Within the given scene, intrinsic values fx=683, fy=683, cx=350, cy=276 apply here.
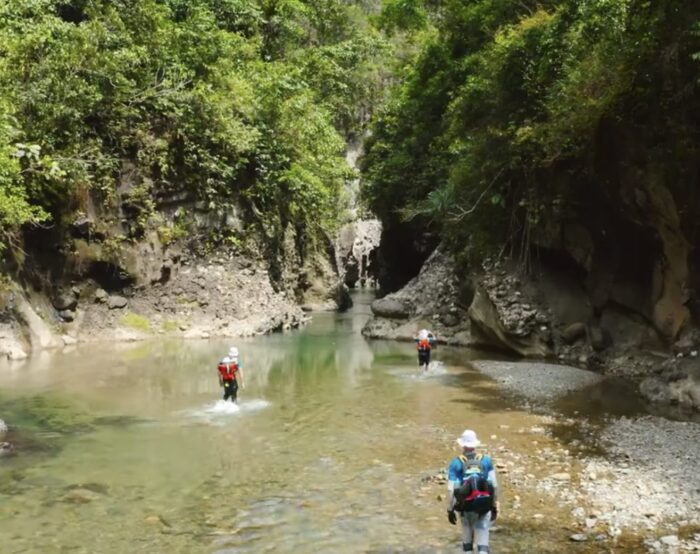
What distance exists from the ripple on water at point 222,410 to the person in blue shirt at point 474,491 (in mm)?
8829

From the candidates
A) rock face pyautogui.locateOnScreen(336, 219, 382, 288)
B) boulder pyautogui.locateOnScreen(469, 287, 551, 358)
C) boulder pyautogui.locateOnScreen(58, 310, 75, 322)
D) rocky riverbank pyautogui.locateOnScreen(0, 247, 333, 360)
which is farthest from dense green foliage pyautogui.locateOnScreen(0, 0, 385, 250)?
rock face pyautogui.locateOnScreen(336, 219, 382, 288)

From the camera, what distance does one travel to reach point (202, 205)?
34438 mm

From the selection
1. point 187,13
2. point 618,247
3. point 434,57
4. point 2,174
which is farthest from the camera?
point 434,57

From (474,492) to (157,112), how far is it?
1152 inches

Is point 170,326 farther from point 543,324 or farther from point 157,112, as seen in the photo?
point 543,324

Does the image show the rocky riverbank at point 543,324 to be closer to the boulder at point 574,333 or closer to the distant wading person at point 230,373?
the boulder at point 574,333

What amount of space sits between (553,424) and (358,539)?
7733mm

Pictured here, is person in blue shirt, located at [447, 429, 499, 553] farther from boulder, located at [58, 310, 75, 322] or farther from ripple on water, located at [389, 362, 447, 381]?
boulder, located at [58, 310, 75, 322]

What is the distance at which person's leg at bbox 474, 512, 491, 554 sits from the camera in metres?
8.07

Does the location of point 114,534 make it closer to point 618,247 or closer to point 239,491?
point 239,491

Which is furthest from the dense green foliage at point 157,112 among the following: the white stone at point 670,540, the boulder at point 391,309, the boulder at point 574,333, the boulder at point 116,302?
the white stone at point 670,540

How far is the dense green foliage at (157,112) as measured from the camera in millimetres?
26891

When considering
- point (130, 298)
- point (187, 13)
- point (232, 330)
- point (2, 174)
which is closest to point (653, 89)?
point (2, 174)

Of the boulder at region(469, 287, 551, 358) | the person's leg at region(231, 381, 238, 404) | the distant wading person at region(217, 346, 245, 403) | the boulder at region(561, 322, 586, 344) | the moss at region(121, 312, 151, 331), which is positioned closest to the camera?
the distant wading person at region(217, 346, 245, 403)
